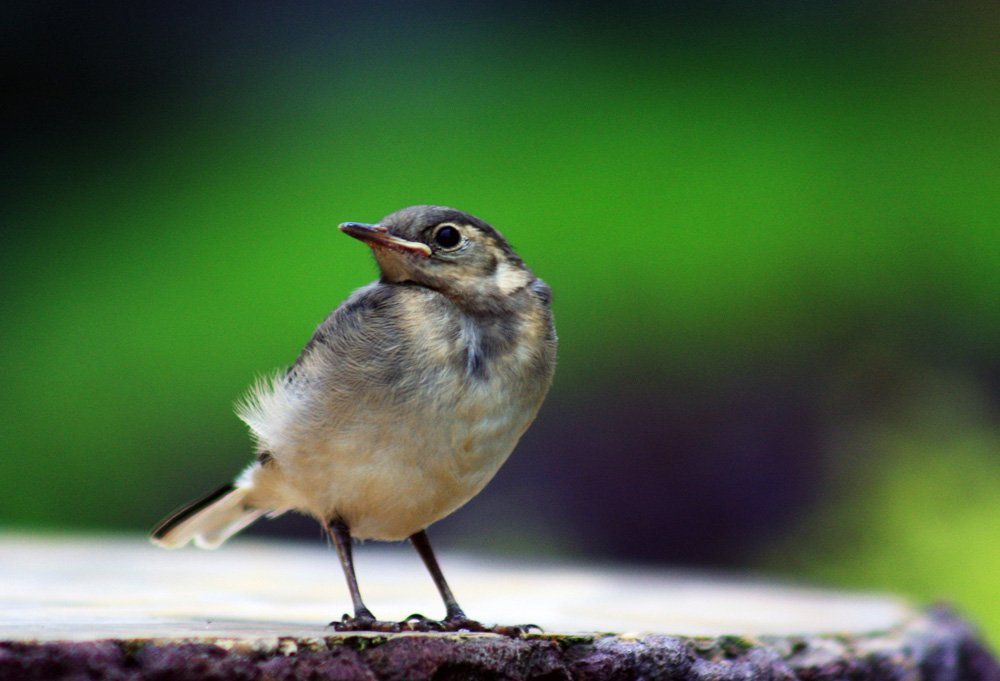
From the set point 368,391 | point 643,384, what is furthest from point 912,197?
point 368,391

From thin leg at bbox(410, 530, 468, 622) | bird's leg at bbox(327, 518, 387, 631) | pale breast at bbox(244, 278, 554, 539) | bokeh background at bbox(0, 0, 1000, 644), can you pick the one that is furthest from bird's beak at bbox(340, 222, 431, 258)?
bokeh background at bbox(0, 0, 1000, 644)

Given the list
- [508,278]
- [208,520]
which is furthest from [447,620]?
[208,520]

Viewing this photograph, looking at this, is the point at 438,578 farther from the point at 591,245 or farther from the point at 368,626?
the point at 591,245

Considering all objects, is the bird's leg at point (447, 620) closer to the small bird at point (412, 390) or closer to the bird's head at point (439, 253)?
the small bird at point (412, 390)

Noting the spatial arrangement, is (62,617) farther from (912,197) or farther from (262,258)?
(912,197)

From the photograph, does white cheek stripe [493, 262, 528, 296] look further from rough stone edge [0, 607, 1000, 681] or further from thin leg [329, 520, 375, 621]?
rough stone edge [0, 607, 1000, 681]
